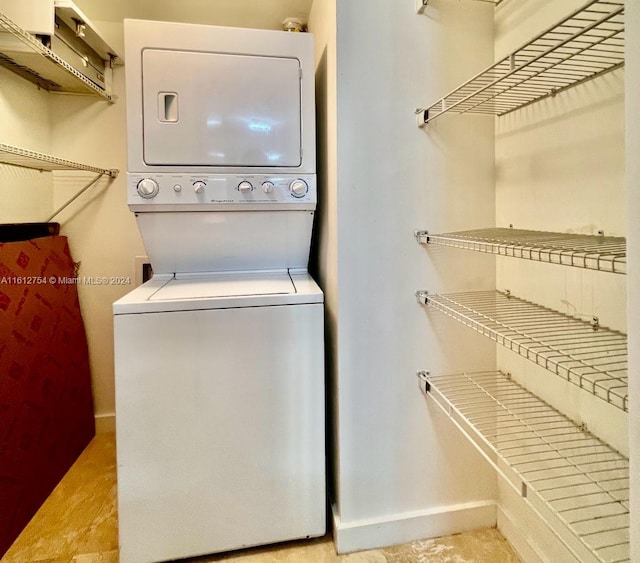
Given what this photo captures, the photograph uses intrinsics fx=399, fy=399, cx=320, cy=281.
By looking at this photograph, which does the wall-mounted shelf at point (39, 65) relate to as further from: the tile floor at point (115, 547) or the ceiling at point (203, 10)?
→ the tile floor at point (115, 547)

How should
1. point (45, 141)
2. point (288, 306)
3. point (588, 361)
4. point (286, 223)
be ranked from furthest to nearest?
1. point (45, 141)
2. point (286, 223)
3. point (288, 306)
4. point (588, 361)

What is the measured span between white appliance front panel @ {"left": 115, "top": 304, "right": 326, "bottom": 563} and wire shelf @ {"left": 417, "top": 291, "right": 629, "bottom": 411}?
1.77 ft

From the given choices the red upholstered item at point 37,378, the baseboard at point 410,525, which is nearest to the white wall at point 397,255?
the baseboard at point 410,525

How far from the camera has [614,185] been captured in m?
1.02

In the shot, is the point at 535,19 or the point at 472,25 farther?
the point at 472,25

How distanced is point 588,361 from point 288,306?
88 cm

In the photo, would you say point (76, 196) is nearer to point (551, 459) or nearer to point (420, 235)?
point (420, 235)

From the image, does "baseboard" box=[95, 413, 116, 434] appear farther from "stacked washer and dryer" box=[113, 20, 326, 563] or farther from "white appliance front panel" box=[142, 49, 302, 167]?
"white appliance front panel" box=[142, 49, 302, 167]

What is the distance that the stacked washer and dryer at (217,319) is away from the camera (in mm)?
1333

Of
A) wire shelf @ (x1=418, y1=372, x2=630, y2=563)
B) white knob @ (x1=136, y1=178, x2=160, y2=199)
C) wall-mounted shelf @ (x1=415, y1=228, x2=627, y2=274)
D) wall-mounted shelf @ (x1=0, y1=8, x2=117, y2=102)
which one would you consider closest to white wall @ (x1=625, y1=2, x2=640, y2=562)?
wall-mounted shelf @ (x1=415, y1=228, x2=627, y2=274)

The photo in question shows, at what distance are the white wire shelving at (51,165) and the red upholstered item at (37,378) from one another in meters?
0.27

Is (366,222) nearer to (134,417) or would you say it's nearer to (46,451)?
(134,417)

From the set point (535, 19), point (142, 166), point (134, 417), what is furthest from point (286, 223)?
point (535, 19)

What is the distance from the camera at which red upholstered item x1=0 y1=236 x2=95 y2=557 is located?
1.53 meters
